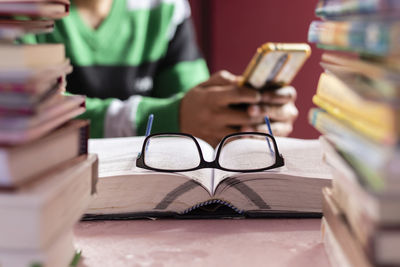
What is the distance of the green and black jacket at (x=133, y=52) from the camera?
1354mm

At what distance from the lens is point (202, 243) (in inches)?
19.0

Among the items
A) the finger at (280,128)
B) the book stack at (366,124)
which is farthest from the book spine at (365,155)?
the finger at (280,128)

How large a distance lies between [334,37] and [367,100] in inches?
4.1

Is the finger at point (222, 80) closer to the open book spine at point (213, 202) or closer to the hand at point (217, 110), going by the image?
the hand at point (217, 110)

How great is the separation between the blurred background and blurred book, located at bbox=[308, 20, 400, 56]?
4.57 ft

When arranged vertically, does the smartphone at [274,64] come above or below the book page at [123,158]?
above

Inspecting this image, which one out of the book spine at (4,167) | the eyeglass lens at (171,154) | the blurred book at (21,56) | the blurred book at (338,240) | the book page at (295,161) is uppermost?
the blurred book at (21,56)

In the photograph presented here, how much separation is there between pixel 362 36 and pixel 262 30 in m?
1.55

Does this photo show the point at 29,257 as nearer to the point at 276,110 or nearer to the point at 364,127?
the point at 364,127

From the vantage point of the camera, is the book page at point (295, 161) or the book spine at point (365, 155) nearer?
the book spine at point (365, 155)

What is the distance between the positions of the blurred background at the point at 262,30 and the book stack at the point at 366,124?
1409mm

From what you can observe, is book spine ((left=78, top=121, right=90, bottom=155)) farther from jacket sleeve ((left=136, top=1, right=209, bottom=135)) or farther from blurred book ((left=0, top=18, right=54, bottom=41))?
jacket sleeve ((left=136, top=1, right=209, bottom=135))

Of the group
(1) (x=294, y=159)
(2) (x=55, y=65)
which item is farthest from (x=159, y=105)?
(2) (x=55, y=65)

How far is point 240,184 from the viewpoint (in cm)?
→ 55
